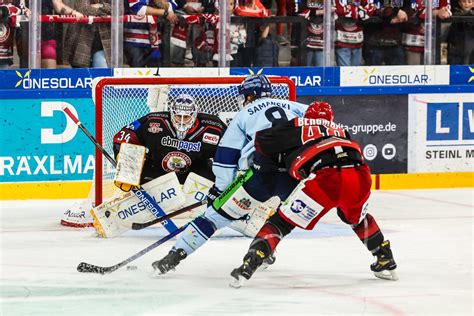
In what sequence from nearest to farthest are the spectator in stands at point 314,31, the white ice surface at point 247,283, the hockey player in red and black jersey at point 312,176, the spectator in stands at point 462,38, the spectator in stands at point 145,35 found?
the white ice surface at point 247,283 < the hockey player in red and black jersey at point 312,176 < the spectator in stands at point 145,35 < the spectator in stands at point 314,31 < the spectator in stands at point 462,38

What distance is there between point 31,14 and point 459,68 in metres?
3.77

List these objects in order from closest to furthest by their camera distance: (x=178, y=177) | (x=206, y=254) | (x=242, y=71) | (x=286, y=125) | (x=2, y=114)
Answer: (x=286, y=125), (x=206, y=254), (x=178, y=177), (x=2, y=114), (x=242, y=71)

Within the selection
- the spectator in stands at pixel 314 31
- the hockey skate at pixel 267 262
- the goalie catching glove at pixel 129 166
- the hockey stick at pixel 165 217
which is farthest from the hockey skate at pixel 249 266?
the spectator in stands at pixel 314 31

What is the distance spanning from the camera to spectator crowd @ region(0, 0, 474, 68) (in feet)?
31.6

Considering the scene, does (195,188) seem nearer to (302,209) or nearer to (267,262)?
(267,262)

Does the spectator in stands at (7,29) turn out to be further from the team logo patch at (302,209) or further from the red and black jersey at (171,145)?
the team logo patch at (302,209)

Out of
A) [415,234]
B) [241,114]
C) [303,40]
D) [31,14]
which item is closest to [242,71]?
[303,40]

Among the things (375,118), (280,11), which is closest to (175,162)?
(280,11)

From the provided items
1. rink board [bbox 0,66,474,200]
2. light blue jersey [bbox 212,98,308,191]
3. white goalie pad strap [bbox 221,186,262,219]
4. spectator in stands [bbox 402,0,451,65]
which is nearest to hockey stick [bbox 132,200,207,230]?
light blue jersey [bbox 212,98,308,191]

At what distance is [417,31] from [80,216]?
3.80 meters

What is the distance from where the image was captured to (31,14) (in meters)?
9.49

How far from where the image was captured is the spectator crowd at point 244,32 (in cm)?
962

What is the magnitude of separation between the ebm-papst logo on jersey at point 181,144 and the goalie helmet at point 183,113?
0.19 feet

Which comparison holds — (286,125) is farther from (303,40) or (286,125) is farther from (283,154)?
(303,40)
